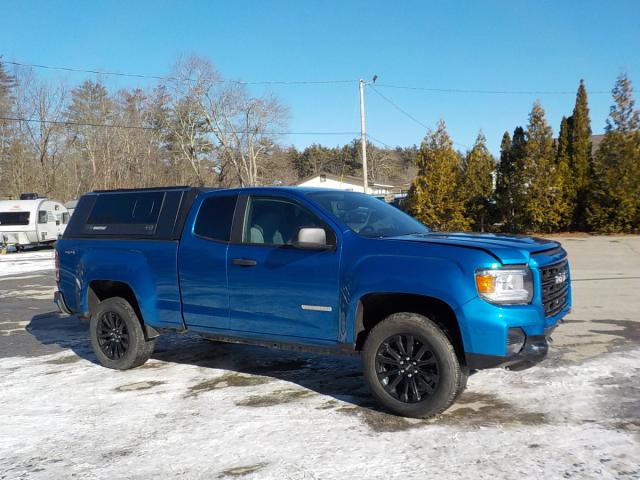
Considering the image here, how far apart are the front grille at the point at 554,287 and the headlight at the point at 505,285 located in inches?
8.6

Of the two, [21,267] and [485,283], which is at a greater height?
[485,283]

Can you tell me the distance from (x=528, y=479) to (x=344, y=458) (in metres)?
1.15

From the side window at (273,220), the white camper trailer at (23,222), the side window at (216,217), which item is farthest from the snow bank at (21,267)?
the side window at (273,220)

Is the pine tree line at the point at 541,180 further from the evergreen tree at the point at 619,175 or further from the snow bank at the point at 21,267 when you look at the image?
the snow bank at the point at 21,267

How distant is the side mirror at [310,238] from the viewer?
471 cm

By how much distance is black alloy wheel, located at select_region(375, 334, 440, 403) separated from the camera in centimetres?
450

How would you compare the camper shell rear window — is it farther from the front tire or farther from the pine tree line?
the pine tree line

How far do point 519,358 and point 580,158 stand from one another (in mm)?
21968

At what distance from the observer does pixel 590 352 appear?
6391 mm

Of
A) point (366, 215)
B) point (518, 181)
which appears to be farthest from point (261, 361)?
point (518, 181)

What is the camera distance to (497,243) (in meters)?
4.58

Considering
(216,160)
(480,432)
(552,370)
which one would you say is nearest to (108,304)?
(480,432)

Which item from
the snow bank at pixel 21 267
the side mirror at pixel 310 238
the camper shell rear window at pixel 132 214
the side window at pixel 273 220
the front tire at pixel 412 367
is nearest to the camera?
the front tire at pixel 412 367

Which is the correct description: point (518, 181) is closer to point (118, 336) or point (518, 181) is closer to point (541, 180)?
point (541, 180)
